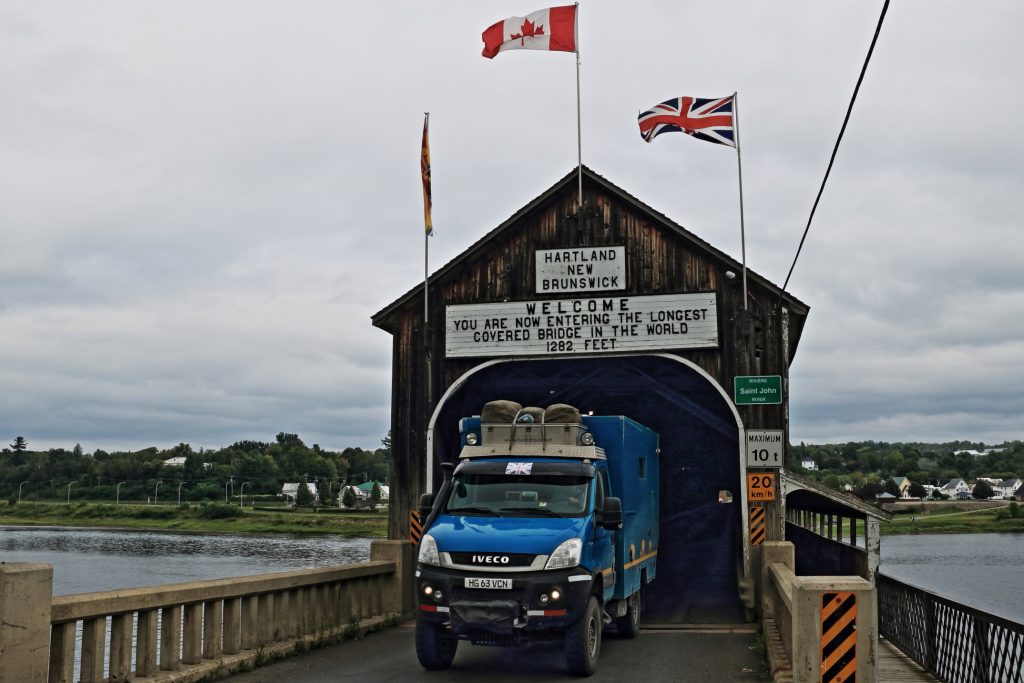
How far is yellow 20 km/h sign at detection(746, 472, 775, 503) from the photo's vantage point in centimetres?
1866

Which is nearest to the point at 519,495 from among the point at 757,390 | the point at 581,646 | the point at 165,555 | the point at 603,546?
the point at 603,546

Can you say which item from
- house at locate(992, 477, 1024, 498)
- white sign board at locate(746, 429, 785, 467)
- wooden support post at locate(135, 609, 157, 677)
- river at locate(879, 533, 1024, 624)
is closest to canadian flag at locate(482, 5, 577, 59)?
white sign board at locate(746, 429, 785, 467)

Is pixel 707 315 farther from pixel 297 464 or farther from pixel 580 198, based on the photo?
pixel 297 464

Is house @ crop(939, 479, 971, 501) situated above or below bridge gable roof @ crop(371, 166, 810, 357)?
below

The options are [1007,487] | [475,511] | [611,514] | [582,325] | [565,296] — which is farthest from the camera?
[1007,487]

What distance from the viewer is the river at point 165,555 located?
205 ft

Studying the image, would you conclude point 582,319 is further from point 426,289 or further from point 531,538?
point 531,538

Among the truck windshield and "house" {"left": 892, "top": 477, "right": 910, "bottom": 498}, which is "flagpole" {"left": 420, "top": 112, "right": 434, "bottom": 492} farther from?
→ "house" {"left": 892, "top": 477, "right": 910, "bottom": 498}

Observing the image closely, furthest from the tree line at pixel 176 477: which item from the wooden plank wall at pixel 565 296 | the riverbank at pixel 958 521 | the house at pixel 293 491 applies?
the wooden plank wall at pixel 565 296

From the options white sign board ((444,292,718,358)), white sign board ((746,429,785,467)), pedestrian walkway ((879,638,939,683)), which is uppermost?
white sign board ((444,292,718,358))

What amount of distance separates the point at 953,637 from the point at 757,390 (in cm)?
765

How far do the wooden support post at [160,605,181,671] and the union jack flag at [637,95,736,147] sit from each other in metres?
13.6

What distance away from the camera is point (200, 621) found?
11.3 metres

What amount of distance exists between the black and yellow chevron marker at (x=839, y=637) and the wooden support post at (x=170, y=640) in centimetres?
685
